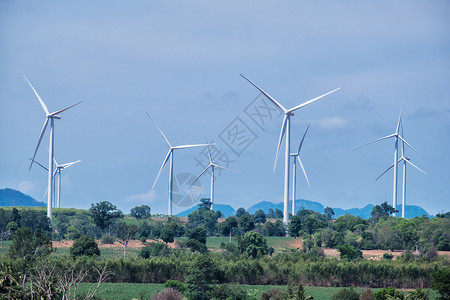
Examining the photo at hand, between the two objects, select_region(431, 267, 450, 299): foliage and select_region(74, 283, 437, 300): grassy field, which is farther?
select_region(74, 283, 437, 300): grassy field

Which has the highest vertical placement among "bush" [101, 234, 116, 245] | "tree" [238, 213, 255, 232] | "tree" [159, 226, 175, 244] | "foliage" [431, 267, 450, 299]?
"tree" [238, 213, 255, 232]

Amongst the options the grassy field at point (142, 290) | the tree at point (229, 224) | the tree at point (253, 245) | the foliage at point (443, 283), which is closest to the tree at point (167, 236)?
the tree at point (229, 224)

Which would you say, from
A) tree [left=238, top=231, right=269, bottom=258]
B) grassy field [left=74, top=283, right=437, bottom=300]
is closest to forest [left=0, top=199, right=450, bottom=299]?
tree [left=238, top=231, right=269, bottom=258]

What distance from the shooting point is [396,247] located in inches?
5172

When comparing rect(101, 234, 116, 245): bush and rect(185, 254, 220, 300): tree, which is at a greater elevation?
rect(101, 234, 116, 245): bush

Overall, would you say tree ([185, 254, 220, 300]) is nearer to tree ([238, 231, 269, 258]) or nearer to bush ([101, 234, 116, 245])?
tree ([238, 231, 269, 258])

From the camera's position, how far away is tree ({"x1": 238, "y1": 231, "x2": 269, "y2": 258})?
110562 millimetres

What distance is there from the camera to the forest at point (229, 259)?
7712 centimetres

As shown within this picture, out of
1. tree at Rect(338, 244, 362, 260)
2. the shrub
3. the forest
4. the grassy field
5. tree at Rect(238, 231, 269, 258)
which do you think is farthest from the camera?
tree at Rect(338, 244, 362, 260)

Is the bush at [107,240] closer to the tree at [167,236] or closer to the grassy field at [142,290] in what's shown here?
the tree at [167,236]

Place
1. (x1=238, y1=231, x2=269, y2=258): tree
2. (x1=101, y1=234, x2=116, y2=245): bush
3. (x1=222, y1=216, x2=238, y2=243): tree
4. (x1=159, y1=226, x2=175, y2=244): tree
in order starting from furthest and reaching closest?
1. (x1=222, y1=216, x2=238, y2=243): tree
2. (x1=101, y1=234, x2=116, y2=245): bush
3. (x1=159, y1=226, x2=175, y2=244): tree
4. (x1=238, y1=231, x2=269, y2=258): tree

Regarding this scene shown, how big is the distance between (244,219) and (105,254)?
46.2 metres

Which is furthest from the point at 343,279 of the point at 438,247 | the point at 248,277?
the point at 438,247

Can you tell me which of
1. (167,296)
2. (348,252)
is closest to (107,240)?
(348,252)
